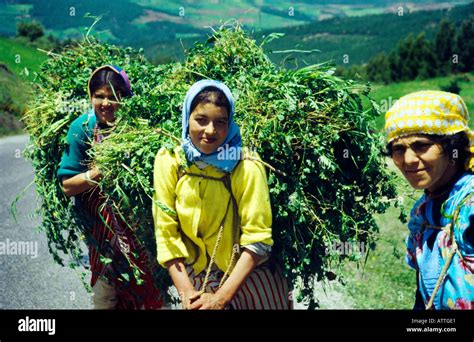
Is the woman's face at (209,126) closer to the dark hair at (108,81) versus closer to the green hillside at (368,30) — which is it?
the dark hair at (108,81)

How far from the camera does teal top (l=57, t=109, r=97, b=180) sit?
398cm

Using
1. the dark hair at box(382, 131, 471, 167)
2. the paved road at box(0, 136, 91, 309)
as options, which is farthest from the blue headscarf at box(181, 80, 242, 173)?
the paved road at box(0, 136, 91, 309)

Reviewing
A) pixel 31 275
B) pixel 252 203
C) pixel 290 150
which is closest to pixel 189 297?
pixel 252 203

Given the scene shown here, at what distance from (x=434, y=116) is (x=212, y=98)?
3.12ft

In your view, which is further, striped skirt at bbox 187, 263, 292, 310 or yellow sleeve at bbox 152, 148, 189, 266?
striped skirt at bbox 187, 263, 292, 310

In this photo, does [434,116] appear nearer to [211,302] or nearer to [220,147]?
[220,147]

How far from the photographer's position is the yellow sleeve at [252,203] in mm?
3080

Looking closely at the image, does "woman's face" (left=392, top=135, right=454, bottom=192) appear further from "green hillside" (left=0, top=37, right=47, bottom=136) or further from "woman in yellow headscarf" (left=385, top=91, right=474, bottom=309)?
"green hillside" (left=0, top=37, right=47, bottom=136)

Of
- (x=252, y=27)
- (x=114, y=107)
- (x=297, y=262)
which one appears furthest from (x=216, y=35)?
(x=297, y=262)

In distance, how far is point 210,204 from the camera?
3148 mm

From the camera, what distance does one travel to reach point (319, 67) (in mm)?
3598

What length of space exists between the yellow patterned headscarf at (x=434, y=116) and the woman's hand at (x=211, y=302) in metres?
1.06

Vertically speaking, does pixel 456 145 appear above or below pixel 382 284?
above

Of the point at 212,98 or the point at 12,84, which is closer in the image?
the point at 212,98
